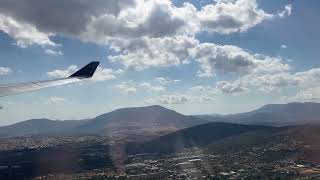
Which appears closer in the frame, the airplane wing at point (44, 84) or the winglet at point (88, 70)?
the airplane wing at point (44, 84)

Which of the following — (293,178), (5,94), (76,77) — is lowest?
(293,178)

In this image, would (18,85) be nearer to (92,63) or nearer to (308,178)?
(92,63)

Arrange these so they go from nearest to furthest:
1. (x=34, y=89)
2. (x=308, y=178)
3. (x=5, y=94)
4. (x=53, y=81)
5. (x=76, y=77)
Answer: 1. (x=5, y=94)
2. (x=34, y=89)
3. (x=53, y=81)
4. (x=76, y=77)
5. (x=308, y=178)

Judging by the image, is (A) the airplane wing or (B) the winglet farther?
(B) the winglet

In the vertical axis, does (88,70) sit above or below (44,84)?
above

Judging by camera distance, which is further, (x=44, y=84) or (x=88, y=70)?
(x=88, y=70)

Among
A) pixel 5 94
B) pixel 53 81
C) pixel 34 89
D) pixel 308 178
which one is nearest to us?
pixel 5 94

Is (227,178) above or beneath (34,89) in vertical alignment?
beneath

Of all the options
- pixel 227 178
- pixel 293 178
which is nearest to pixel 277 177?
pixel 293 178
